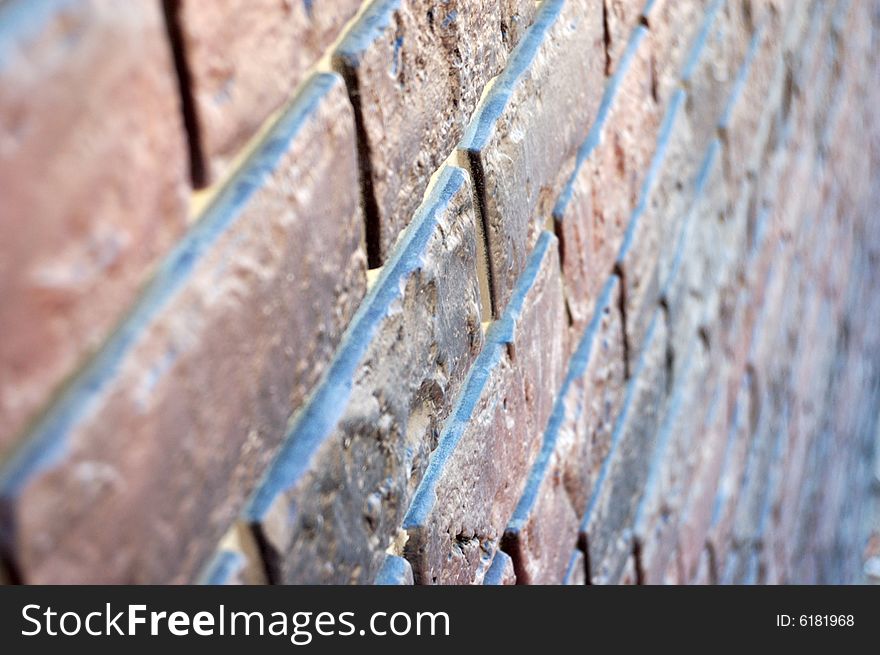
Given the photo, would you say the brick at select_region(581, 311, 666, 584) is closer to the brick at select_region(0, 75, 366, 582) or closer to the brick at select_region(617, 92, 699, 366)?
the brick at select_region(617, 92, 699, 366)

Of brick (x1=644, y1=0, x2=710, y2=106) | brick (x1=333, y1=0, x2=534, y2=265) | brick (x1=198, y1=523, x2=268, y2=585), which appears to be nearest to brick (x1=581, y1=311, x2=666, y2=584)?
brick (x1=644, y1=0, x2=710, y2=106)

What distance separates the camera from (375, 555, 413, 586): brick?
0.77 metres

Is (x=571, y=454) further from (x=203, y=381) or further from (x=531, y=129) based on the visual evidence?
(x=203, y=381)

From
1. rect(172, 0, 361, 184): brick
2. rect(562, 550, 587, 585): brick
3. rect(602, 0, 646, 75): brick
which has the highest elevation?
rect(602, 0, 646, 75): brick

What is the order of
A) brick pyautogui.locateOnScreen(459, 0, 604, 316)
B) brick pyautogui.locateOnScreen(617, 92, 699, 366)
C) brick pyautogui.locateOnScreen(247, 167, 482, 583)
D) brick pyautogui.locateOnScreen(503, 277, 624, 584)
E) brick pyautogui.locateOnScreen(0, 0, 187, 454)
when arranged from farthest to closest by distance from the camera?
brick pyautogui.locateOnScreen(617, 92, 699, 366) < brick pyautogui.locateOnScreen(503, 277, 624, 584) < brick pyautogui.locateOnScreen(459, 0, 604, 316) < brick pyautogui.locateOnScreen(247, 167, 482, 583) < brick pyautogui.locateOnScreen(0, 0, 187, 454)

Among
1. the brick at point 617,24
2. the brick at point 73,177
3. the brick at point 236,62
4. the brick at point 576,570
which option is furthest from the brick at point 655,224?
the brick at point 73,177

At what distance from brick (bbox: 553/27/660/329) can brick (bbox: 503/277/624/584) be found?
0.05 meters

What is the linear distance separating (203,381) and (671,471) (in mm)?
1187

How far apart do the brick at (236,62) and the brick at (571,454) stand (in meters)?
0.57

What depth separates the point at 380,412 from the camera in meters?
0.73

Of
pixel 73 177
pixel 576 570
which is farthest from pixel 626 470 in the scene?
pixel 73 177

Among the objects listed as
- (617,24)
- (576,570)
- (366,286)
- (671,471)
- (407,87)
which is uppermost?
(617,24)

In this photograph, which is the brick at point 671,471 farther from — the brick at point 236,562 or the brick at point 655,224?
the brick at point 236,562

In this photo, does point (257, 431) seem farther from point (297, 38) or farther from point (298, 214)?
point (297, 38)
